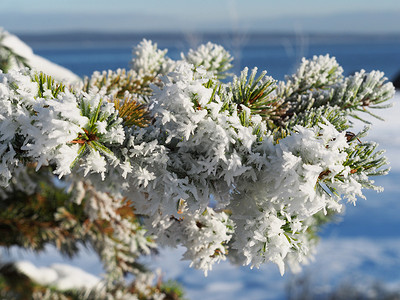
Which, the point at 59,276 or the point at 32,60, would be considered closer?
the point at 32,60

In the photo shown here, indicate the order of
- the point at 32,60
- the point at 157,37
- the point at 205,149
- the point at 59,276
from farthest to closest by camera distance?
1. the point at 157,37
2. the point at 59,276
3. the point at 32,60
4. the point at 205,149

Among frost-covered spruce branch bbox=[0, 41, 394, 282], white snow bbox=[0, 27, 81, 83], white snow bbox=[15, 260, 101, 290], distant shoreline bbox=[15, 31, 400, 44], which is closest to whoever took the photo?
frost-covered spruce branch bbox=[0, 41, 394, 282]

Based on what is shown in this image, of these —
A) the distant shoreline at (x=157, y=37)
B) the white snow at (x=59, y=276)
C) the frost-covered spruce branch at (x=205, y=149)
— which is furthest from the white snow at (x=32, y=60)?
the distant shoreline at (x=157, y=37)

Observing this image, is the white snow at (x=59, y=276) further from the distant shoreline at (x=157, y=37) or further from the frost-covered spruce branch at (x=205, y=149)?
the distant shoreline at (x=157, y=37)

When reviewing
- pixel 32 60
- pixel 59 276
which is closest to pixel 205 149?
pixel 32 60

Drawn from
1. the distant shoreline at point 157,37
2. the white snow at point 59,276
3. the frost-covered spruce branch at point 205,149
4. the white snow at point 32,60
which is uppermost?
the distant shoreline at point 157,37

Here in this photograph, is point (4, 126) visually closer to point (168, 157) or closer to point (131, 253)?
point (168, 157)

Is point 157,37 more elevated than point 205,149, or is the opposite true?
point 157,37

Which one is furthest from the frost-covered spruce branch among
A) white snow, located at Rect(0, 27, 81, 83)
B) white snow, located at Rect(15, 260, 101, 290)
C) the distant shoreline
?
the distant shoreline

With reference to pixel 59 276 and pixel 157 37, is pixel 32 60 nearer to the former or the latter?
pixel 59 276

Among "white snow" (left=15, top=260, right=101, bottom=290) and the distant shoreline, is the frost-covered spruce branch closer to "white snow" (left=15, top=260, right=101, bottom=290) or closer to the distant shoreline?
"white snow" (left=15, top=260, right=101, bottom=290)

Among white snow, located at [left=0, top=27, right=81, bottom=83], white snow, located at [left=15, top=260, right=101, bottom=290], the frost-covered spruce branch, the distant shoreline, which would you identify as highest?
the distant shoreline

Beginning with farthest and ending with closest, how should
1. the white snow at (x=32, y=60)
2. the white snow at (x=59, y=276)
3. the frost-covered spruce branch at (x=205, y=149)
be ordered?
the white snow at (x=59, y=276) < the white snow at (x=32, y=60) < the frost-covered spruce branch at (x=205, y=149)
